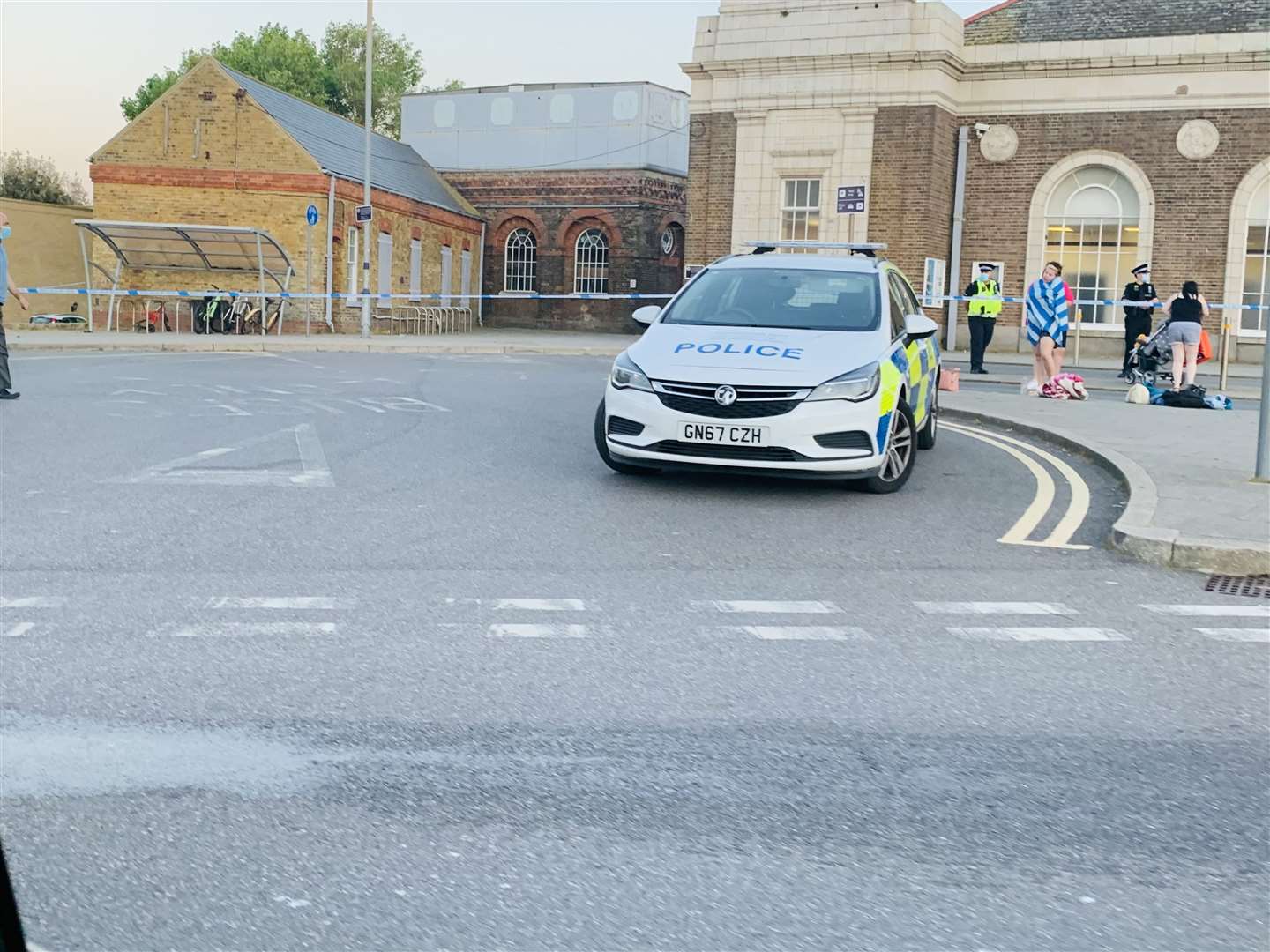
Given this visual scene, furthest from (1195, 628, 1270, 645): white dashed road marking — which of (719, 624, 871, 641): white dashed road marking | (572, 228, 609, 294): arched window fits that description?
(572, 228, 609, 294): arched window

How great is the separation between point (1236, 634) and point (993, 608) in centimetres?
106

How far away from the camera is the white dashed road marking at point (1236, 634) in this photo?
6441mm

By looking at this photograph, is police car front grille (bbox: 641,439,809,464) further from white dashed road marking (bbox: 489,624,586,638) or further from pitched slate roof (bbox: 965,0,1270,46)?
pitched slate roof (bbox: 965,0,1270,46)

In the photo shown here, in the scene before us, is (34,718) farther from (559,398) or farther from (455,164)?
(455,164)

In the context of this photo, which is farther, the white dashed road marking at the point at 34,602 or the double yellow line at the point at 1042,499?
the double yellow line at the point at 1042,499

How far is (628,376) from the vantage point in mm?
9984

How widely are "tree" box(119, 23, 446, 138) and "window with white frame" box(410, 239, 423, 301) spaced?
3928 cm

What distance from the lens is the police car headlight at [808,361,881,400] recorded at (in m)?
9.61

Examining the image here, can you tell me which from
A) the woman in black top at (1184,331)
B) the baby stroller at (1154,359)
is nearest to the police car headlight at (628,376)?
the woman in black top at (1184,331)

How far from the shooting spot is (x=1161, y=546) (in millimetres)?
8188

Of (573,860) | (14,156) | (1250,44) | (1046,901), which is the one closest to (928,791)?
(1046,901)

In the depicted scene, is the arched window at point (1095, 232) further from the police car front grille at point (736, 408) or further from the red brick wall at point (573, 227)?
the police car front grille at point (736, 408)

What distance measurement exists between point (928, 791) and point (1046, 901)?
78 centimetres

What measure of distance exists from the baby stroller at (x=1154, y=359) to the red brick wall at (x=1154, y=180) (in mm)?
10941
